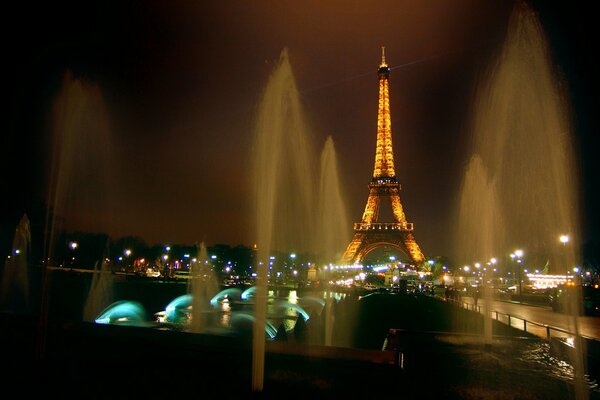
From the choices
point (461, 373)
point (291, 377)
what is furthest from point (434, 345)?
point (291, 377)

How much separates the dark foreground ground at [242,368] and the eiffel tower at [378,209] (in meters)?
75.1

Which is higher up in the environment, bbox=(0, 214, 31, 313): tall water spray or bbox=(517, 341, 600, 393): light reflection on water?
bbox=(0, 214, 31, 313): tall water spray

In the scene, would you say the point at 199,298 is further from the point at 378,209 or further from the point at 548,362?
the point at 378,209


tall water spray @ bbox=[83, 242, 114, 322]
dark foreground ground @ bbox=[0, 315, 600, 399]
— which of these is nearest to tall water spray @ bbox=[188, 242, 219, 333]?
tall water spray @ bbox=[83, 242, 114, 322]

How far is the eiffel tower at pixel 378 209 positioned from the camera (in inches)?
3455

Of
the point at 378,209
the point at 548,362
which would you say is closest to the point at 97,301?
the point at 548,362

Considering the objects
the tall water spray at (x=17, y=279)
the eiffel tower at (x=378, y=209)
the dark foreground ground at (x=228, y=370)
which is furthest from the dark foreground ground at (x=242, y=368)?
the eiffel tower at (x=378, y=209)

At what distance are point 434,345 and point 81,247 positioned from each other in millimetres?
86197

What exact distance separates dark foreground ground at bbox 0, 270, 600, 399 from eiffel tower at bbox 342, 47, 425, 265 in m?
75.1

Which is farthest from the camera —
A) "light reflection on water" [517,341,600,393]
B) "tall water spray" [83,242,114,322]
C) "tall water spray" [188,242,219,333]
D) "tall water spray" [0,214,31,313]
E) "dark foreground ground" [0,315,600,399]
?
"tall water spray" [0,214,31,313]

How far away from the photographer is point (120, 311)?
2316 centimetres

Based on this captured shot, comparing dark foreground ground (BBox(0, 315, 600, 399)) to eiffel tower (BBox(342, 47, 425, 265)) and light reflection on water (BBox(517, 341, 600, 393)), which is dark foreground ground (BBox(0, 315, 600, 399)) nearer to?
light reflection on water (BBox(517, 341, 600, 393))

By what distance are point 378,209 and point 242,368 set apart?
84320 mm

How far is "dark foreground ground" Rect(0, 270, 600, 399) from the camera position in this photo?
7773 mm
